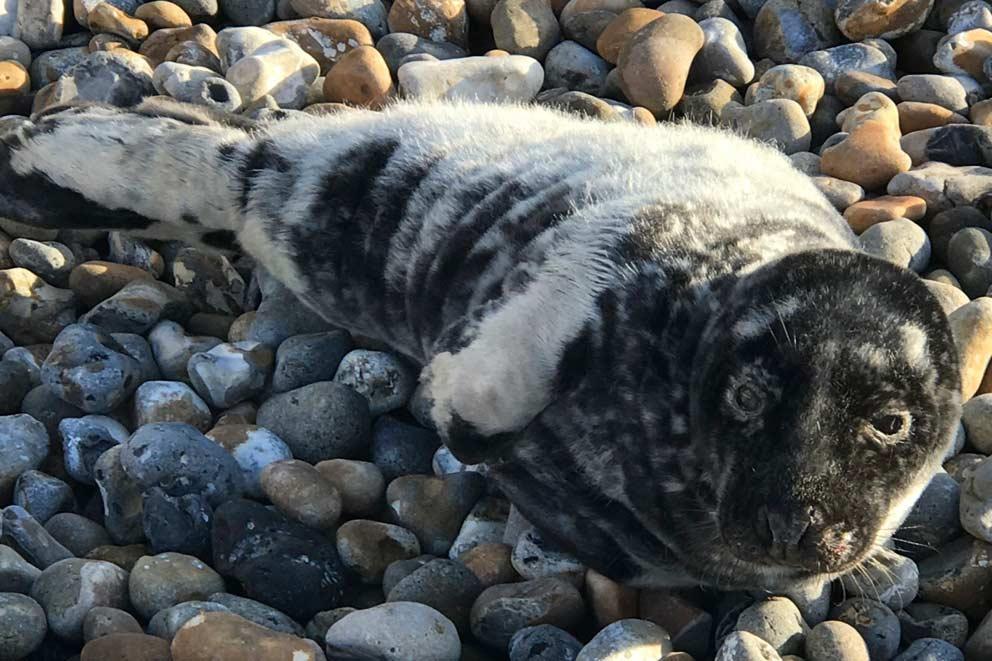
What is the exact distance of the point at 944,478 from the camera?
11.9 ft

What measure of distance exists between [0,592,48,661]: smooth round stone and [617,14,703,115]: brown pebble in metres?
3.17

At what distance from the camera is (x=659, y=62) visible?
17.4 ft

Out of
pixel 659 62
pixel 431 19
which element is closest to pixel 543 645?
pixel 659 62

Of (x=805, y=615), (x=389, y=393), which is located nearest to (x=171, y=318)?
(x=389, y=393)

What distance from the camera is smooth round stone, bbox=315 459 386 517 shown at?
12.4 ft

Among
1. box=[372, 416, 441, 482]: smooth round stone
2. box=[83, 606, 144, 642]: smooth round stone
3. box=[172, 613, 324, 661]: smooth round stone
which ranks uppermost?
box=[172, 613, 324, 661]: smooth round stone

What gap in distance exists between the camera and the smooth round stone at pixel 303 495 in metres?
3.63

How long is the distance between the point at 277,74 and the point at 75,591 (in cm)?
269

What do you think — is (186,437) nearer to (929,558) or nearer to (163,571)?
(163,571)

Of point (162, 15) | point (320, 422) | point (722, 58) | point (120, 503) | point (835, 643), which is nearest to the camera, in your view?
point (835, 643)

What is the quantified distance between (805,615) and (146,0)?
393 centimetres

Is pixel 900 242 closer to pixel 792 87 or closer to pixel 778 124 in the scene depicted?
pixel 778 124

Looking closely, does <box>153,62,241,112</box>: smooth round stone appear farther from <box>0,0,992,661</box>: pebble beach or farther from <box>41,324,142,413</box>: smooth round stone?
<box>41,324,142,413</box>: smooth round stone

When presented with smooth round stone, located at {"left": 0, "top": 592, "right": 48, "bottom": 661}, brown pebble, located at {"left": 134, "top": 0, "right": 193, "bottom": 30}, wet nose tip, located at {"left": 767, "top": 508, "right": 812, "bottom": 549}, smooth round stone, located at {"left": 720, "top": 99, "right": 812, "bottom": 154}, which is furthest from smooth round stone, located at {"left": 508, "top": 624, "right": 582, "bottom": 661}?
brown pebble, located at {"left": 134, "top": 0, "right": 193, "bottom": 30}
